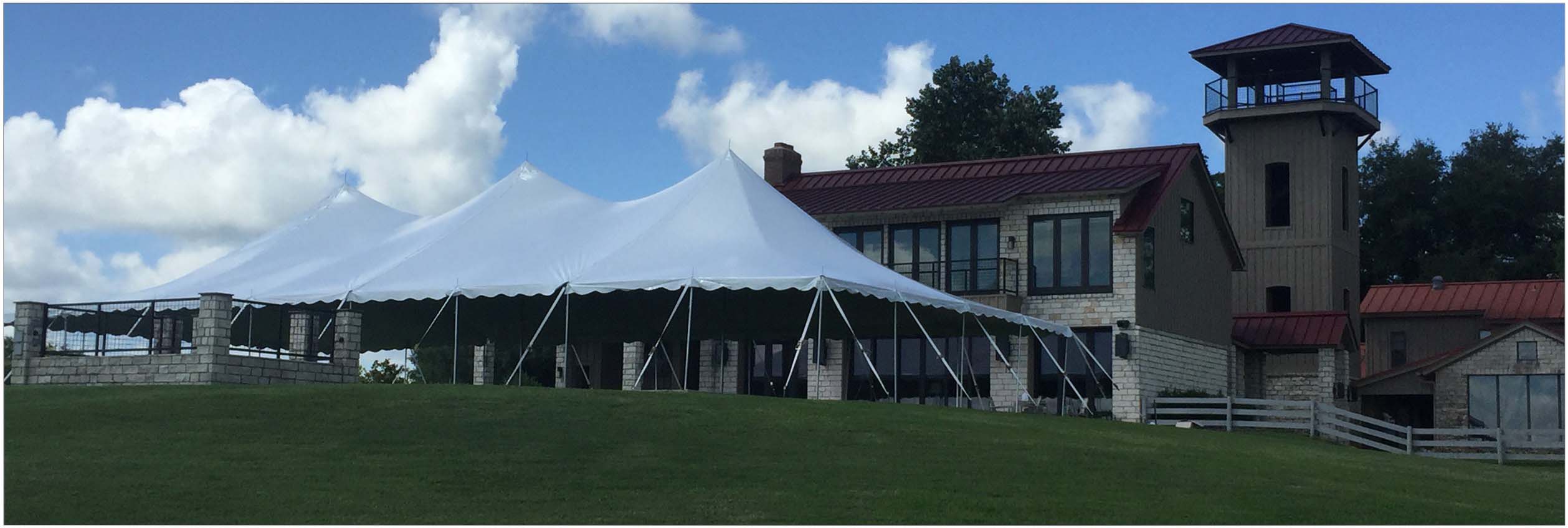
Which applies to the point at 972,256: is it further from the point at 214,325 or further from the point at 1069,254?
the point at 214,325

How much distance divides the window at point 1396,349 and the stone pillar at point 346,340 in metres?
24.9

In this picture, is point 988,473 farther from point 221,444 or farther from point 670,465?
point 221,444

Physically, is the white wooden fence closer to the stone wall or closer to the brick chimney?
the stone wall

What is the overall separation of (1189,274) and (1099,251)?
2979mm

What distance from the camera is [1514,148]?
5388 centimetres

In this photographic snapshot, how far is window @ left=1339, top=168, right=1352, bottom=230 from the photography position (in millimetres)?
39219

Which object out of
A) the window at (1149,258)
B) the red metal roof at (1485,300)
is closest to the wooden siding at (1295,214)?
the red metal roof at (1485,300)

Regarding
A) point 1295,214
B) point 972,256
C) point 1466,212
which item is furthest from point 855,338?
point 1466,212

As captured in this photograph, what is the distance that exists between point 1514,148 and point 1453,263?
17.4 feet

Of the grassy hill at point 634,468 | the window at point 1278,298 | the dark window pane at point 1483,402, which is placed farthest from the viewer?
the window at point 1278,298

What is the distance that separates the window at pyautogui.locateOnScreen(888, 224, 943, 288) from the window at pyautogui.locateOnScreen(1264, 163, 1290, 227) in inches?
437

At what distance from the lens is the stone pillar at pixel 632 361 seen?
32.2 m

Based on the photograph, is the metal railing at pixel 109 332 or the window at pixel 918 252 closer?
the metal railing at pixel 109 332

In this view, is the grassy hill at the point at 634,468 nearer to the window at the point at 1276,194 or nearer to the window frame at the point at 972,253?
the window frame at the point at 972,253
